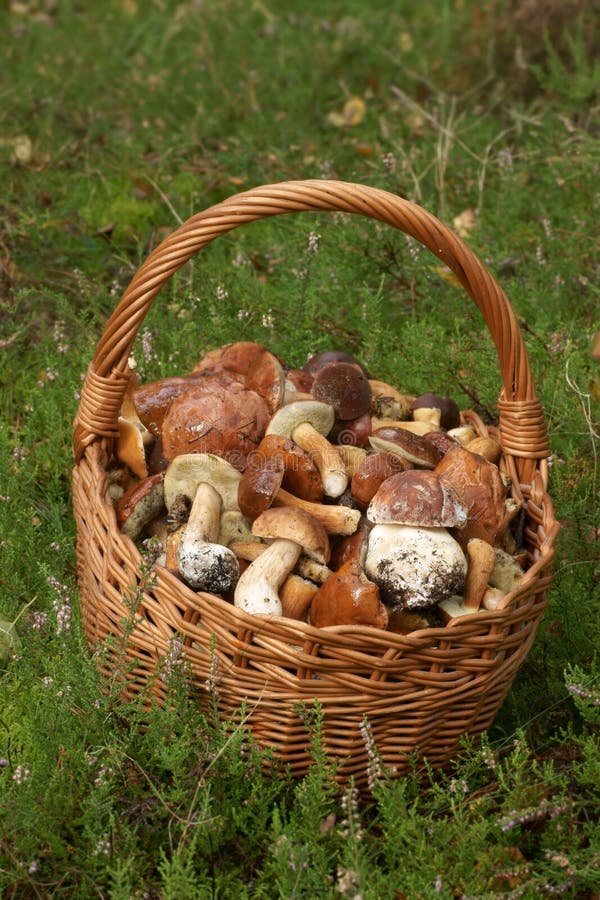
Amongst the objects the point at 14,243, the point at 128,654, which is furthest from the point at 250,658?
the point at 14,243

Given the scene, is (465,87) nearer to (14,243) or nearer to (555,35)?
(555,35)

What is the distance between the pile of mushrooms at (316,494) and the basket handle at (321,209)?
135 millimetres

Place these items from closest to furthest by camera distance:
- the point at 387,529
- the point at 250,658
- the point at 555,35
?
the point at 250,658 < the point at 387,529 < the point at 555,35

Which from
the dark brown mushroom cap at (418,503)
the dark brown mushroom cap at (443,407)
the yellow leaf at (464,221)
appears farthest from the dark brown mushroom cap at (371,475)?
the yellow leaf at (464,221)

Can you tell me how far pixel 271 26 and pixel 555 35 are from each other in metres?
1.69

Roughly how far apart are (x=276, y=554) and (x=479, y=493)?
53cm

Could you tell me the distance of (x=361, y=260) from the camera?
4.14 metres

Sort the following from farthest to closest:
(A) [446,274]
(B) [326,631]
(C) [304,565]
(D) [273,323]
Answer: (A) [446,274] < (D) [273,323] < (C) [304,565] < (B) [326,631]

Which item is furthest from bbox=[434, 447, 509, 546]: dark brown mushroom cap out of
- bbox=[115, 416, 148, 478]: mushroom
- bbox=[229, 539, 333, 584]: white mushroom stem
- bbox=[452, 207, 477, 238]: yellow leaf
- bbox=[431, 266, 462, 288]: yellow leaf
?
bbox=[452, 207, 477, 238]: yellow leaf

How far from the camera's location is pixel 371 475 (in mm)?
2566

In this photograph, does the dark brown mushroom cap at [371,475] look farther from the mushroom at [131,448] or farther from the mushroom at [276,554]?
the mushroom at [131,448]

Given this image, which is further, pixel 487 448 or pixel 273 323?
pixel 273 323

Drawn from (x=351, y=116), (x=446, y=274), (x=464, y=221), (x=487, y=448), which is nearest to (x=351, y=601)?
(x=487, y=448)

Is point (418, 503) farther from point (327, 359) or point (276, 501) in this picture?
point (327, 359)
